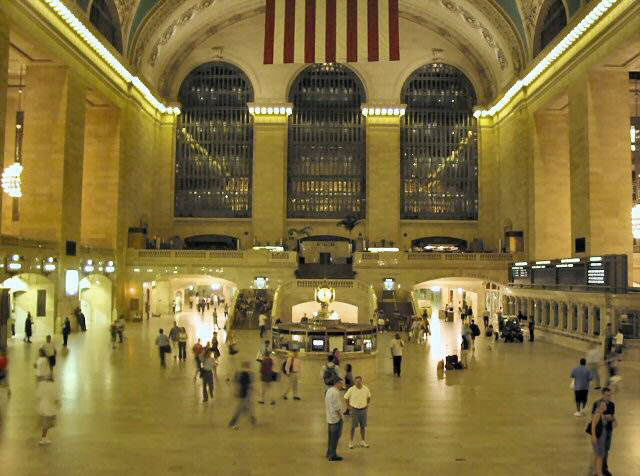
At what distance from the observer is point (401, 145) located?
3797 cm

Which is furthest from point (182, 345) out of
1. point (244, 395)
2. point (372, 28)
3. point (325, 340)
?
point (372, 28)

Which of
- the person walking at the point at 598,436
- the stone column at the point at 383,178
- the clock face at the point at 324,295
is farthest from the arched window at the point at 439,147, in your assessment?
the person walking at the point at 598,436

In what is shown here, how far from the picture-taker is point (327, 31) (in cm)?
2414

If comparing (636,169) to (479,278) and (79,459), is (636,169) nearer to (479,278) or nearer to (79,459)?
(479,278)

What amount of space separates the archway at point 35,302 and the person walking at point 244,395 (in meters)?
15.7

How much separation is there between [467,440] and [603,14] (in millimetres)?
18860

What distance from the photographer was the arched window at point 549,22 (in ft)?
88.1

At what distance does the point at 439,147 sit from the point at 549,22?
11305 millimetres

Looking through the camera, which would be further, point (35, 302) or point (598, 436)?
point (35, 302)

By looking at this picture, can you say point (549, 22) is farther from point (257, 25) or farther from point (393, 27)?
point (257, 25)

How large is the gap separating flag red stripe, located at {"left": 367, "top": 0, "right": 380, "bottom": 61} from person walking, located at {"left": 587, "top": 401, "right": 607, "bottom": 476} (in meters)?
18.9

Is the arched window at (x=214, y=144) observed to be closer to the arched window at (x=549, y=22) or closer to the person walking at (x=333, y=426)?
the arched window at (x=549, y=22)

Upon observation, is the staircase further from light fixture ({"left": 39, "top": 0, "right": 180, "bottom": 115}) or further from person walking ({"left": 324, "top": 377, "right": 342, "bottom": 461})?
person walking ({"left": 324, "top": 377, "right": 342, "bottom": 461})

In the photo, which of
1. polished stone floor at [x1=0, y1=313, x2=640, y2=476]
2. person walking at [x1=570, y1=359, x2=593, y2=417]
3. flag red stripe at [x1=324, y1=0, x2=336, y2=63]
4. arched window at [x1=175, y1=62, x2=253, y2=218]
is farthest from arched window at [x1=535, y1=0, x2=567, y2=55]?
person walking at [x1=570, y1=359, x2=593, y2=417]
